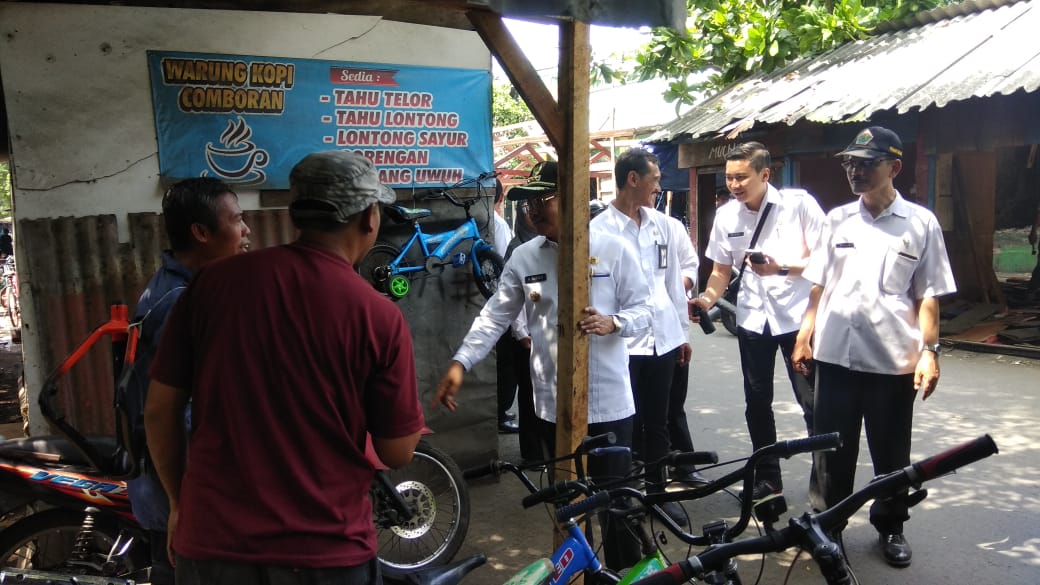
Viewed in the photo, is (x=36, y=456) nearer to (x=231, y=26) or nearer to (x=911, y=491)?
(x=231, y=26)

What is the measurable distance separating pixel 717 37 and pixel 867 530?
10926mm

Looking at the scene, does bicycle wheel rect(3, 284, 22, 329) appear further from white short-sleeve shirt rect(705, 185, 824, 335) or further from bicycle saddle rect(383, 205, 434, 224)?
white short-sleeve shirt rect(705, 185, 824, 335)

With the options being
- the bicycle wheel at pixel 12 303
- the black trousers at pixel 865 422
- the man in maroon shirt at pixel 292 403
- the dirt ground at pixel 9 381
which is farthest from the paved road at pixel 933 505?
the bicycle wheel at pixel 12 303

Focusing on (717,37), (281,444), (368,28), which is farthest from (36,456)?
(717,37)

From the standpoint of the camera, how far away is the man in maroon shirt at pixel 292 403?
5.90 feet

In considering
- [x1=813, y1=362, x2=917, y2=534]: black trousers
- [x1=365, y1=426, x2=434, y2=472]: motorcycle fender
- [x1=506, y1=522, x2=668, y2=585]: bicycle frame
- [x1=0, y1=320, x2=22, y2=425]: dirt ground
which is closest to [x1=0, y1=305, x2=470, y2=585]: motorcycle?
[x1=506, y1=522, x2=668, y2=585]: bicycle frame

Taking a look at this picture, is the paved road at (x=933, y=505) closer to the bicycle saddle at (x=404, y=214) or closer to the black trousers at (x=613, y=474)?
the black trousers at (x=613, y=474)

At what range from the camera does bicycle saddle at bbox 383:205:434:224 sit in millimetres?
5051

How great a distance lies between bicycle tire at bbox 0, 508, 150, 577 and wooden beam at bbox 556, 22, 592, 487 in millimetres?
1811

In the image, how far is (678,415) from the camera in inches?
207

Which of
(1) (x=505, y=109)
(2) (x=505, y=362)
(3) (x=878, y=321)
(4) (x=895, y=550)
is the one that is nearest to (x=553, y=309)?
(3) (x=878, y=321)

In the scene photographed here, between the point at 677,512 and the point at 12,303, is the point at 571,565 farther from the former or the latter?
the point at 12,303

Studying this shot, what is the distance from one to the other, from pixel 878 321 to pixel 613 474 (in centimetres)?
159

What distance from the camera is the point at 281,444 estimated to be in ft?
5.90
